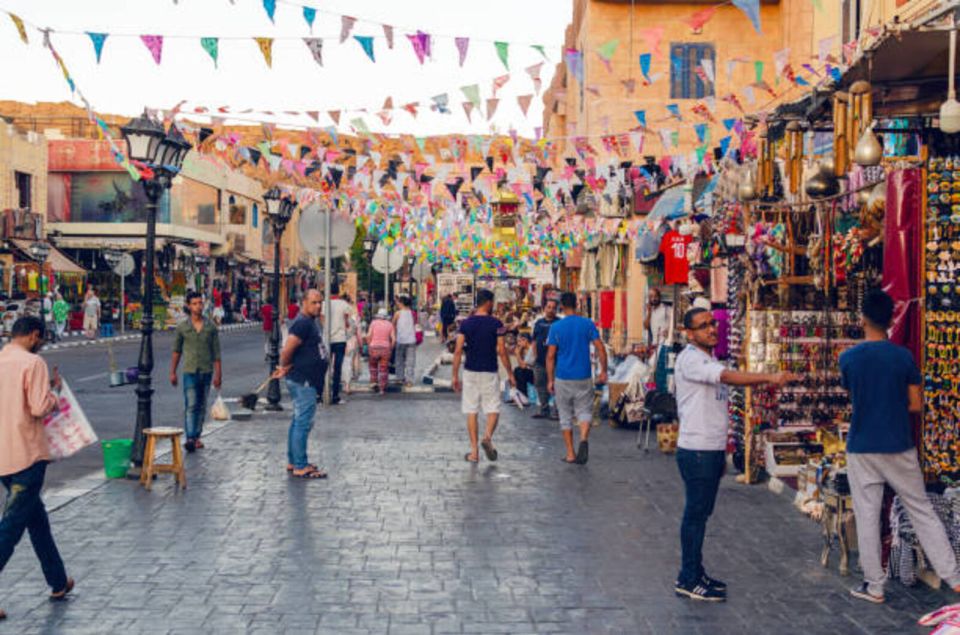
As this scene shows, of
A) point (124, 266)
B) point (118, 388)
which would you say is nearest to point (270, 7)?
point (118, 388)

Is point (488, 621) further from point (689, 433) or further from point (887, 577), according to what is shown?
point (887, 577)

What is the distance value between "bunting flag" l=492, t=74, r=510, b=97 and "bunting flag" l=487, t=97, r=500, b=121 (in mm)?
180

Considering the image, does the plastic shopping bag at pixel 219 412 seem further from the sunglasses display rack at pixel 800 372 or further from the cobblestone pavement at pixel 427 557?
the sunglasses display rack at pixel 800 372

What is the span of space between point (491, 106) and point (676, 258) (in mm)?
5863

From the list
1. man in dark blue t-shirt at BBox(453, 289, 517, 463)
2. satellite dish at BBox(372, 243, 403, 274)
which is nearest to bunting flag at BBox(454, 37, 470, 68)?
man in dark blue t-shirt at BBox(453, 289, 517, 463)

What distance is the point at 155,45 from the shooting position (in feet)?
44.1

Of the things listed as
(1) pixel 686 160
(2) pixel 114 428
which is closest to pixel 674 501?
(2) pixel 114 428

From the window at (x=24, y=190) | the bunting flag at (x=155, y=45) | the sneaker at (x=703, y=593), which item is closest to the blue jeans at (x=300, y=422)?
the bunting flag at (x=155, y=45)

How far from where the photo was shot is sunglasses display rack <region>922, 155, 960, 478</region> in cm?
796

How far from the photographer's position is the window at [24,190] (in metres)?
47.7

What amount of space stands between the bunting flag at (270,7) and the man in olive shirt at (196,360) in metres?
3.60

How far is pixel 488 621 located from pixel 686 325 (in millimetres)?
2274

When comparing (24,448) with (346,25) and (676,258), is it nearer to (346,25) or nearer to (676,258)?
(346,25)

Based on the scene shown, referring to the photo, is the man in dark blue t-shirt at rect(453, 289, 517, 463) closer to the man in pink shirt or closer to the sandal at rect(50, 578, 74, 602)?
the sandal at rect(50, 578, 74, 602)
